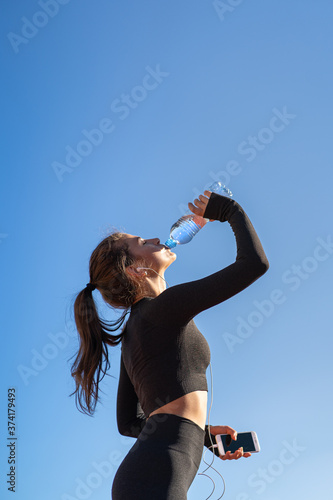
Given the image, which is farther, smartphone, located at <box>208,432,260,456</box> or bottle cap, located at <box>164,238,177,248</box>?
bottle cap, located at <box>164,238,177,248</box>

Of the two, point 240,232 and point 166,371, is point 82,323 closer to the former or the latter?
point 166,371

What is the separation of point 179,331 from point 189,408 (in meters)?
0.43

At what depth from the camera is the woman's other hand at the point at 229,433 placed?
3135 millimetres

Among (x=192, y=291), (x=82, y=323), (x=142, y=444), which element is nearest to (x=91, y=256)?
(x=82, y=323)

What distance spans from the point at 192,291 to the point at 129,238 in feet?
3.40

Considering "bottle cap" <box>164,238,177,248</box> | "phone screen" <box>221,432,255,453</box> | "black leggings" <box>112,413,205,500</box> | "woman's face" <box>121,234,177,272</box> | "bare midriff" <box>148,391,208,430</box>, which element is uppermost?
"bottle cap" <box>164,238,177,248</box>

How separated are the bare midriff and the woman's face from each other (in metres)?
1.04

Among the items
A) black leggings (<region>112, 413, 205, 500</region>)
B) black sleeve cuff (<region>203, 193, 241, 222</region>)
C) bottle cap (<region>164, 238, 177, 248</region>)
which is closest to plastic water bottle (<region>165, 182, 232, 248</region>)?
bottle cap (<region>164, 238, 177, 248</region>)

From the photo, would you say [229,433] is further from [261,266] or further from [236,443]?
[261,266]

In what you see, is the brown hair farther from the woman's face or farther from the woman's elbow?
the woman's elbow

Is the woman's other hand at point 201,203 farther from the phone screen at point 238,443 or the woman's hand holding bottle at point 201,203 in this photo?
the phone screen at point 238,443

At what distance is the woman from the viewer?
7.96ft

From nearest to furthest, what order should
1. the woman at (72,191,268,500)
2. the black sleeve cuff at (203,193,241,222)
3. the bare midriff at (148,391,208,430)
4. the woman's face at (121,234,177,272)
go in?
the woman at (72,191,268,500) → the bare midriff at (148,391,208,430) → the black sleeve cuff at (203,193,241,222) → the woman's face at (121,234,177,272)

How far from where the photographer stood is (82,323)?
331cm
